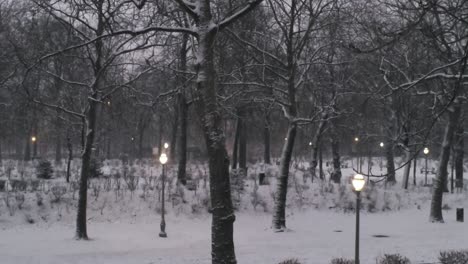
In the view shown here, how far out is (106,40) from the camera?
639 inches

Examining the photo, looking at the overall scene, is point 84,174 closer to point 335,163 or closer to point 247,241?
point 247,241

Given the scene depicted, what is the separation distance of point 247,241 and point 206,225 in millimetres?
3547

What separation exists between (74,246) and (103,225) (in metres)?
3.61

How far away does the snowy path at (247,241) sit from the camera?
12.2 meters

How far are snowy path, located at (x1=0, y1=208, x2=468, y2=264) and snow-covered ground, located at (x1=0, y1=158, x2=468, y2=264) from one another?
3 centimetres

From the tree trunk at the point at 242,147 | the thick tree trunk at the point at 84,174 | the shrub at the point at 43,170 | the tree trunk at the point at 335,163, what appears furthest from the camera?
the tree trunk at the point at 242,147

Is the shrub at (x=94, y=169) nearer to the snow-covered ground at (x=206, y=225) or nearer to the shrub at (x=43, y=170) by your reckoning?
the snow-covered ground at (x=206, y=225)

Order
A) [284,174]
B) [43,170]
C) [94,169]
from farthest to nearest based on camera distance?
[94,169], [43,170], [284,174]

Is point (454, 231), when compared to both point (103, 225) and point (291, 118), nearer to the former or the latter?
point (291, 118)

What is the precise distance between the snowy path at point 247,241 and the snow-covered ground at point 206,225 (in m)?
0.03

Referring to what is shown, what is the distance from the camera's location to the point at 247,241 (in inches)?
598

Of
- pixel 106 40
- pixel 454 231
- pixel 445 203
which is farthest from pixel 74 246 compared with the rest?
pixel 445 203

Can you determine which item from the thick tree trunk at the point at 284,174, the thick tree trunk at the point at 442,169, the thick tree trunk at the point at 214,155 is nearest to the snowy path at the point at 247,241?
the thick tree trunk at the point at 442,169

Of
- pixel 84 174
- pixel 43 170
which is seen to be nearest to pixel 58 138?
pixel 43 170
